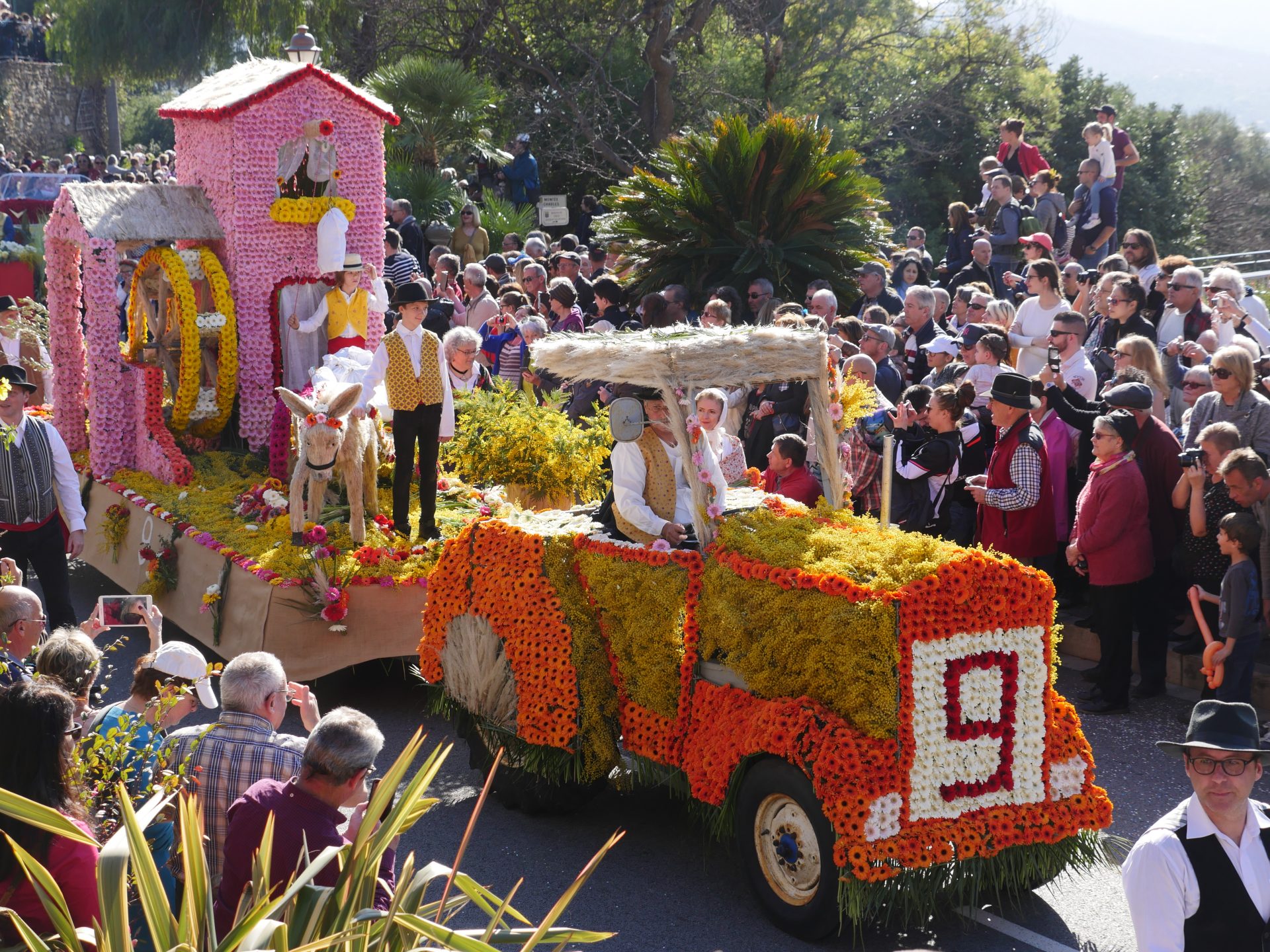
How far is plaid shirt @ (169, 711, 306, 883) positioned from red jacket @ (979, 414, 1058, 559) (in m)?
5.15

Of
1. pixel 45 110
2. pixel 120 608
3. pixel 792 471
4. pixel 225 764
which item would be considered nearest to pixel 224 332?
pixel 792 471

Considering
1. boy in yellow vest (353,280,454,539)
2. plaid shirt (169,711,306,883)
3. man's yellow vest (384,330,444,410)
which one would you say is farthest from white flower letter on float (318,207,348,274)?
plaid shirt (169,711,306,883)

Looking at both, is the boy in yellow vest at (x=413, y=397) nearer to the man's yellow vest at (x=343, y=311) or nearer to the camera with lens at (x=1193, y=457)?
the man's yellow vest at (x=343, y=311)

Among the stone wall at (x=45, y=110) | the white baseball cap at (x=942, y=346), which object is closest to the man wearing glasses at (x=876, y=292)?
the white baseball cap at (x=942, y=346)

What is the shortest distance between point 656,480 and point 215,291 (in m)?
5.56

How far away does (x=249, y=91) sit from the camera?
11.0m

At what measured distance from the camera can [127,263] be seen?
12750 millimetres

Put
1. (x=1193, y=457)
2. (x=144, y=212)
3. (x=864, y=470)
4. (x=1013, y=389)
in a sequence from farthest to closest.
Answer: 1. (x=144, y=212)
2. (x=864, y=470)
3. (x=1013, y=389)
4. (x=1193, y=457)

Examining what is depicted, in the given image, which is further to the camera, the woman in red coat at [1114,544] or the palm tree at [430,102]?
the palm tree at [430,102]

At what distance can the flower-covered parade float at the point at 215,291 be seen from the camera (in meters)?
10.7

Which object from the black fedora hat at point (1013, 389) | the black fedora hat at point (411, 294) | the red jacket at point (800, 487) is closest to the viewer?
the black fedora hat at point (1013, 389)

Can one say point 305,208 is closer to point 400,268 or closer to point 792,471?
point 400,268

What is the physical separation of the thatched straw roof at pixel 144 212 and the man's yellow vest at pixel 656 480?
5.84 m

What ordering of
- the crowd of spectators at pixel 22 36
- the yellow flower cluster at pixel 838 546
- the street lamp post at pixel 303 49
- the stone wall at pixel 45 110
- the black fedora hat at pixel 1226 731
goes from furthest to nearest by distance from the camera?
the crowd of spectators at pixel 22 36 < the stone wall at pixel 45 110 < the street lamp post at pixel 303 49 < the yellow flower cluster at pixel 838 546 < the black fedora hat at pixel 1226 731
